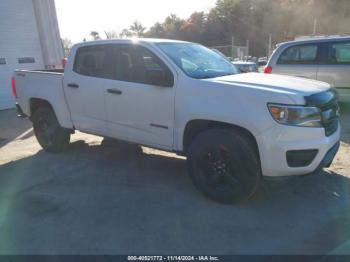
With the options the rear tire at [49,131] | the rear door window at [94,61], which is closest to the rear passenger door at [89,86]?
the rear door window at [94,61]

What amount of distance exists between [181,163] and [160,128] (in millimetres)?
1289

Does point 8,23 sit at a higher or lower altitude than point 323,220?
higher

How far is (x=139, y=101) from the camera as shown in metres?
4.38

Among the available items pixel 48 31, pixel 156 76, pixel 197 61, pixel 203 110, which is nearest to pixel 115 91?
pixel 156 76

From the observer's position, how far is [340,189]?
4215mm

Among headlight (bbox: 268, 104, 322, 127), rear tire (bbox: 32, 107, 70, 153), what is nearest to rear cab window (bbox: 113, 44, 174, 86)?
headlight (bbox: 268, 104, 322, 127)

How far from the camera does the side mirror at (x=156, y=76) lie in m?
4.03

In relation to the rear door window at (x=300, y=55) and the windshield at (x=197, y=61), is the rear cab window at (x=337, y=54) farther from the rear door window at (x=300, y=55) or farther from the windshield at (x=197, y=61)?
the windshield at (x=197, y=61)

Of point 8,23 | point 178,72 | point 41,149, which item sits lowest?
point 41,149

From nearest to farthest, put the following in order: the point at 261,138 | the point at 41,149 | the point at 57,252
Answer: the point at 57,252
the point at 261,138
the point at 41,149

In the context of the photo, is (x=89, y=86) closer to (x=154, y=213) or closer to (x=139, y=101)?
(x=139, y=101)

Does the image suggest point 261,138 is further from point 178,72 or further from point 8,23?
point 8,23

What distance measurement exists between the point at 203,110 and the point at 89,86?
202 centimetres

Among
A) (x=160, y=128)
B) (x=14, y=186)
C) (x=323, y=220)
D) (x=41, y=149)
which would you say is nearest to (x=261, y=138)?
(x=323, y=220)
